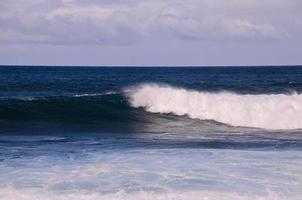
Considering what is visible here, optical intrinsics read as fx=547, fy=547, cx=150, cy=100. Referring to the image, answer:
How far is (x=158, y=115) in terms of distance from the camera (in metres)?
27.9

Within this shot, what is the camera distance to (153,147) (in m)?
17.1

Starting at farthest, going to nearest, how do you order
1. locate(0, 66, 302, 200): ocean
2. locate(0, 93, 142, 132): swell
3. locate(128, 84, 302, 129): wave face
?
locate(128, 84, 302, 129): wave face, locate(0, 93, 142, 132): swell, locate(0, 66, 302, 200): ocean

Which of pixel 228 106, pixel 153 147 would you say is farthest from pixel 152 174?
pixel 228 106

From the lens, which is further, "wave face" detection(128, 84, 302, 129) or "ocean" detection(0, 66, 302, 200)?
"wave face" detection(128, 84, 302, 129)

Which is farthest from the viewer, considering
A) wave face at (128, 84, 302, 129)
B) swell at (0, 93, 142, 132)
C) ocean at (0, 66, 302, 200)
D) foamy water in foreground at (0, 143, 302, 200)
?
wave face at (128, 84, 302, 129)

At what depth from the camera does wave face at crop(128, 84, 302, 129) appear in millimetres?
25719

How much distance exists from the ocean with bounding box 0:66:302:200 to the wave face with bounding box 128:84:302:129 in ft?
0.17

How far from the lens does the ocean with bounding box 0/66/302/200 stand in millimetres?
11406

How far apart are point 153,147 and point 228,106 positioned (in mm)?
12085

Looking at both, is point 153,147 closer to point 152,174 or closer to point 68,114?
point 152,174

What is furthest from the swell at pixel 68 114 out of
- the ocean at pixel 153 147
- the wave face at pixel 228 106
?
the wave face at pixel 228 106

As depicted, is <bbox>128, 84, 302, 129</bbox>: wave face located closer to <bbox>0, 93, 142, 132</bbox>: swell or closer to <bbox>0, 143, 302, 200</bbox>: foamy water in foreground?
<bbox>0, 93, 142, 132</bbox>: swell

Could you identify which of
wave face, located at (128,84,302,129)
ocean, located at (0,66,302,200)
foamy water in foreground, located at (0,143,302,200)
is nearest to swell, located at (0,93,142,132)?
ocean, located at (0,66,302,200)

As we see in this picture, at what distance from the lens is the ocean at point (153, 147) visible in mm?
11406
